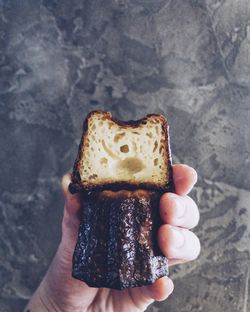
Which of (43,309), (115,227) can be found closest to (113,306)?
(43,309)

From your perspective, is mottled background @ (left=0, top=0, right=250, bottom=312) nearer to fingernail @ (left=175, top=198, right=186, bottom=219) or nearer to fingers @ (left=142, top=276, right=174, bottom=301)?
fingers @ (left=142, top=276, right=174, bottom=301)

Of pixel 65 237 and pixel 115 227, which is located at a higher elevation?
pixel 65 237

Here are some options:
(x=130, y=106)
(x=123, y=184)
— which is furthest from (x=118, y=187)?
(x=130, y=106)

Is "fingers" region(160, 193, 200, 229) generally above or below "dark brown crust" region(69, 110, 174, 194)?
below

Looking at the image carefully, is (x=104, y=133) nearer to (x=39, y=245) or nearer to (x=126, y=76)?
(x=126, y=76)

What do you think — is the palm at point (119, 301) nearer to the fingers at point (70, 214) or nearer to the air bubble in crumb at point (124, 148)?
the fingers at point (70, 214)

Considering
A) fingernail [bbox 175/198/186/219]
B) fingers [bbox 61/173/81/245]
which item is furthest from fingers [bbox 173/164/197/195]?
fingers [bbox 61/173/81/245]
